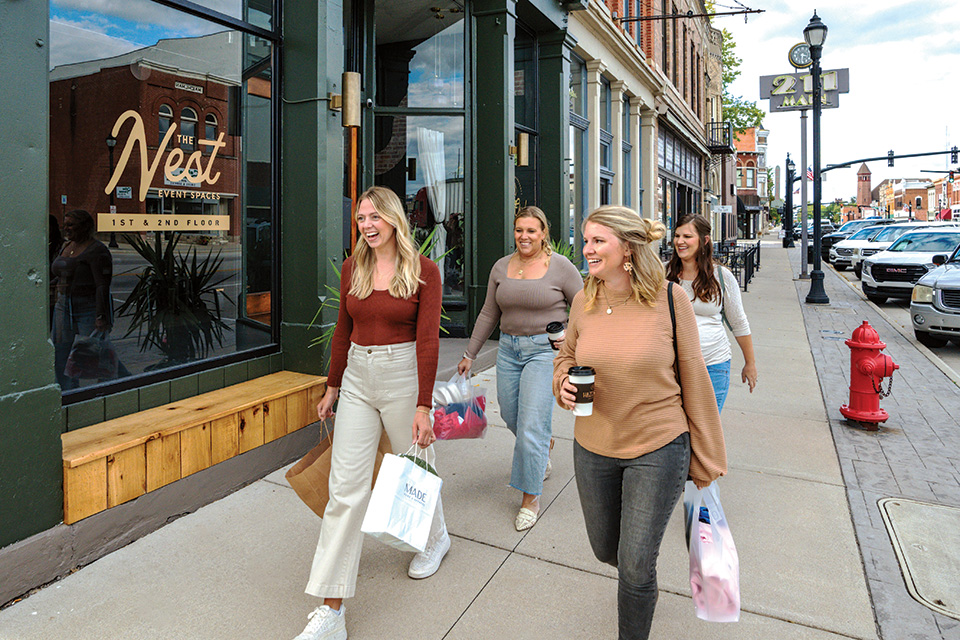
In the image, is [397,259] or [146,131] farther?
[146,131]

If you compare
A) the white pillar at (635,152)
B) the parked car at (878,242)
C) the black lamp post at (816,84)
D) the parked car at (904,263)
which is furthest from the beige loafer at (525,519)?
the parked car at (878,242)

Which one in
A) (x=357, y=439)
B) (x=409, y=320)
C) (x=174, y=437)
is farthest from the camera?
(x=174, y=437)

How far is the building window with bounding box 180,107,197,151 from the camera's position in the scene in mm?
5164

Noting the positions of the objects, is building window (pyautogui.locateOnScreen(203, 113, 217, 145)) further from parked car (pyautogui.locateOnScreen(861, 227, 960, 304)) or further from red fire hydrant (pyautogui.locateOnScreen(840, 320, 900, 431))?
parked car (pyautogui.locateOnScreen(861, 227, 960, 304))

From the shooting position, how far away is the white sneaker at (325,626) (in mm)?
3006

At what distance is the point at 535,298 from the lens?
4449 mm

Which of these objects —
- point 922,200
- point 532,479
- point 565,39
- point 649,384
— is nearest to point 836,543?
point 532,479

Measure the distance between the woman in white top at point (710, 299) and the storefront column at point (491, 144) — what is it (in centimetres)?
489

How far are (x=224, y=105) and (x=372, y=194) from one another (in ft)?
9.31

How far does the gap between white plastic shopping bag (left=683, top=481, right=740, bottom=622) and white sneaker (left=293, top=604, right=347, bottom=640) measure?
4.90ft

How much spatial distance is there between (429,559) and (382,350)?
1209mm

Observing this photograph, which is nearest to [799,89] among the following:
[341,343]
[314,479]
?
[341,343]

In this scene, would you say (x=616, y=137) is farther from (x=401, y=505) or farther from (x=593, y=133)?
(x=401, y=505)

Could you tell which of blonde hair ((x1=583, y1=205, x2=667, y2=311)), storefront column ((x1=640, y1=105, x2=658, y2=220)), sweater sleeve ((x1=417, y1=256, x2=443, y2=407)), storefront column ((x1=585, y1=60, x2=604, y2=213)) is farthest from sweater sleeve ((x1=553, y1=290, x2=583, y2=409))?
storefront column ((x1=640, y1=105, x2=658, y2=220))
